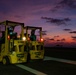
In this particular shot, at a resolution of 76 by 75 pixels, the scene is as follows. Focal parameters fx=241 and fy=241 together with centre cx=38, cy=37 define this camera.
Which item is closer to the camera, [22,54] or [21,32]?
[22,54]

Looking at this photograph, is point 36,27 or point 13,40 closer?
point 13,40

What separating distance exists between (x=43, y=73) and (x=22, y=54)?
190 inches

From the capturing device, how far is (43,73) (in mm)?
13844

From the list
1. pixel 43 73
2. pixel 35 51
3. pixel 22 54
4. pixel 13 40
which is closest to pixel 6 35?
pixel 13 40

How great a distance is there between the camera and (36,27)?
22188 millimetres

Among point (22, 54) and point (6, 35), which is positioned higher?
point (6, 35)

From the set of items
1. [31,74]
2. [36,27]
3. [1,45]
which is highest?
[36,27]

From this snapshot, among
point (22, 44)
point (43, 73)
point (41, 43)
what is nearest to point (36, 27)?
point (41, 43)

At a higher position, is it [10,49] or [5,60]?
[10,49]

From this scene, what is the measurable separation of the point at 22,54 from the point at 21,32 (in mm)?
2458

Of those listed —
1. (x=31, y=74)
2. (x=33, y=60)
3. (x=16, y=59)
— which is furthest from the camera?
(x=33, y=60)

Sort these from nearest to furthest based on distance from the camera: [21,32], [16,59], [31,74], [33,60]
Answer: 1. [31,74]
2. [16,59]
3. [21,32]
4. [33,60]

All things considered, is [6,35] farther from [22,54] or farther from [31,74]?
[31,74]

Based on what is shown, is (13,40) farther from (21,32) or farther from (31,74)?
(31,74)
